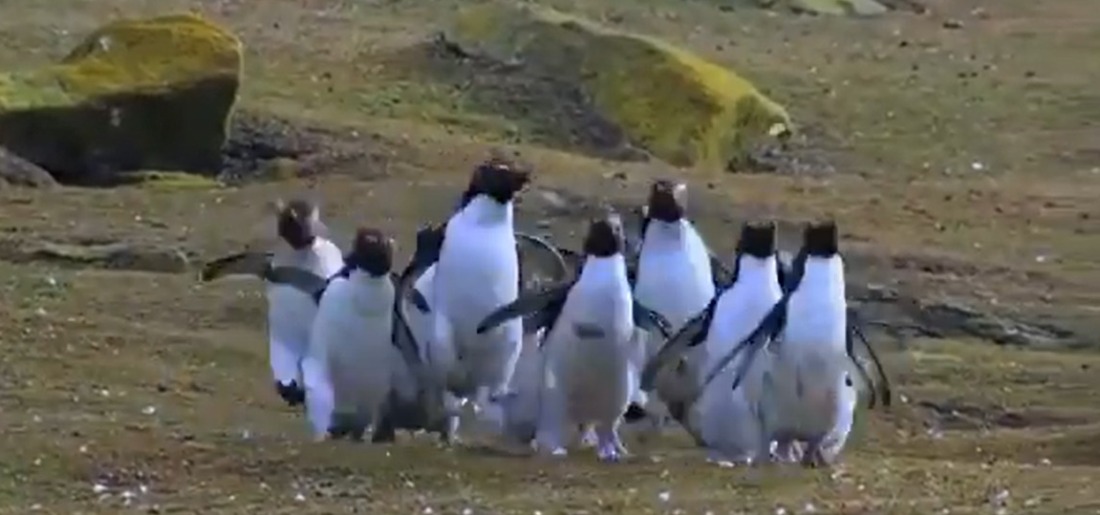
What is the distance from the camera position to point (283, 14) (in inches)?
889

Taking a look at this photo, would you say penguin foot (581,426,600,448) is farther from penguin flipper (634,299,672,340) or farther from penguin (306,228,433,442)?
penguin (306,228,433,442)

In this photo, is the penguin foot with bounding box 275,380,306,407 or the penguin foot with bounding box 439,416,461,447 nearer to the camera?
the penguin foot with bounding box 439,416,461,447

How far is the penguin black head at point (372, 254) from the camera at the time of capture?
337 inches

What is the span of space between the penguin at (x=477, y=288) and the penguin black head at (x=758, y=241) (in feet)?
2.58

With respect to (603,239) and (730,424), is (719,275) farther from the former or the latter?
(603,239)

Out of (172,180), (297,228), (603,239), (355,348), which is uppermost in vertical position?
(603,239)

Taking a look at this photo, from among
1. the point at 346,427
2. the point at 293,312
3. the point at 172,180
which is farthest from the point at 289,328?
the point at 172,180

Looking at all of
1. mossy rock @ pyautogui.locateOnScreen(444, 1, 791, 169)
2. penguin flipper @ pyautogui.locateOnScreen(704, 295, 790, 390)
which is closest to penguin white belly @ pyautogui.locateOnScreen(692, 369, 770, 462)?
penguin flipper @ pyautogui.locateOnScreen(704, 295, 790, 390)

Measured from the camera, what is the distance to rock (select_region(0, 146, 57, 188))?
14.9 m

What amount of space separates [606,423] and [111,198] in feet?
21.3

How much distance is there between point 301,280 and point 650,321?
1.35m

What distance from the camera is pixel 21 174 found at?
15.0 metres

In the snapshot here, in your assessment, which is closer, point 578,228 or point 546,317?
point 546,317

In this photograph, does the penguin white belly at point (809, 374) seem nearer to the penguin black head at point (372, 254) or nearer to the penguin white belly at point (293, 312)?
the penguin black head at point (372, 254)
